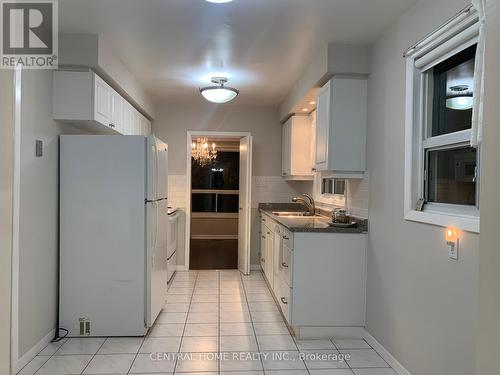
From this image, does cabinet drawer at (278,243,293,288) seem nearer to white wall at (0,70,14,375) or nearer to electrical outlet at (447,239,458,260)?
electrical outlet at (447,239,458,260)

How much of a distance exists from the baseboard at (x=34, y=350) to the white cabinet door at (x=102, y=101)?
176 cm

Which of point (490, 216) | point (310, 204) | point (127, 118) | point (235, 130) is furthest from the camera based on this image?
point (235, 130)

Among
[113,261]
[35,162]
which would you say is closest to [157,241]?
[113,261]

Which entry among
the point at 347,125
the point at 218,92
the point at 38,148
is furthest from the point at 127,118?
the point at 347,125

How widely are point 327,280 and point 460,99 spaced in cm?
173

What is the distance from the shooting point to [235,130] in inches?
224

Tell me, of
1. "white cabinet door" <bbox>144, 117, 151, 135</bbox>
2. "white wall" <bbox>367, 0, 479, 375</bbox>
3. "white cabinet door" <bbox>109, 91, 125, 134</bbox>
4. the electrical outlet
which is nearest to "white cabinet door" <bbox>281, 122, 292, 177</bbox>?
"white cabinet door" <bbox>144, 117, 151, 135</bbox>

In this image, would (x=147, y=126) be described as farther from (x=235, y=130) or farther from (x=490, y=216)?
(x=490, y=216)

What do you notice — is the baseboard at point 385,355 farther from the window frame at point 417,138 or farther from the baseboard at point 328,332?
the window frame at point 417,138

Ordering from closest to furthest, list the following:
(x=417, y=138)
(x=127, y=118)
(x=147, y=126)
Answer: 1. (x=417, y=138)
2. (x=127, y=118)
3. (x=147, y=126)

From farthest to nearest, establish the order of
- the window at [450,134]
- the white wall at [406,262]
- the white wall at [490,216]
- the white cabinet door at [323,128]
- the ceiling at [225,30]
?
the white cabinet door at [323,128]
the ceiling at [225,30]
the window at [450,134]
the white wall at [406,262]
the white wall at [490,216]

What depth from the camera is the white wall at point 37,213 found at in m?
2.60

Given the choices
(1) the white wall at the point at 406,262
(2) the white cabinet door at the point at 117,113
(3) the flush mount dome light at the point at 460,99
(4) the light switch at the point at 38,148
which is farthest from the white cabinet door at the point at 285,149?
(4) the light switch at the point at 38,148

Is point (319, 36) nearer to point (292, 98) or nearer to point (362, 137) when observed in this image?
point (362, 137)
